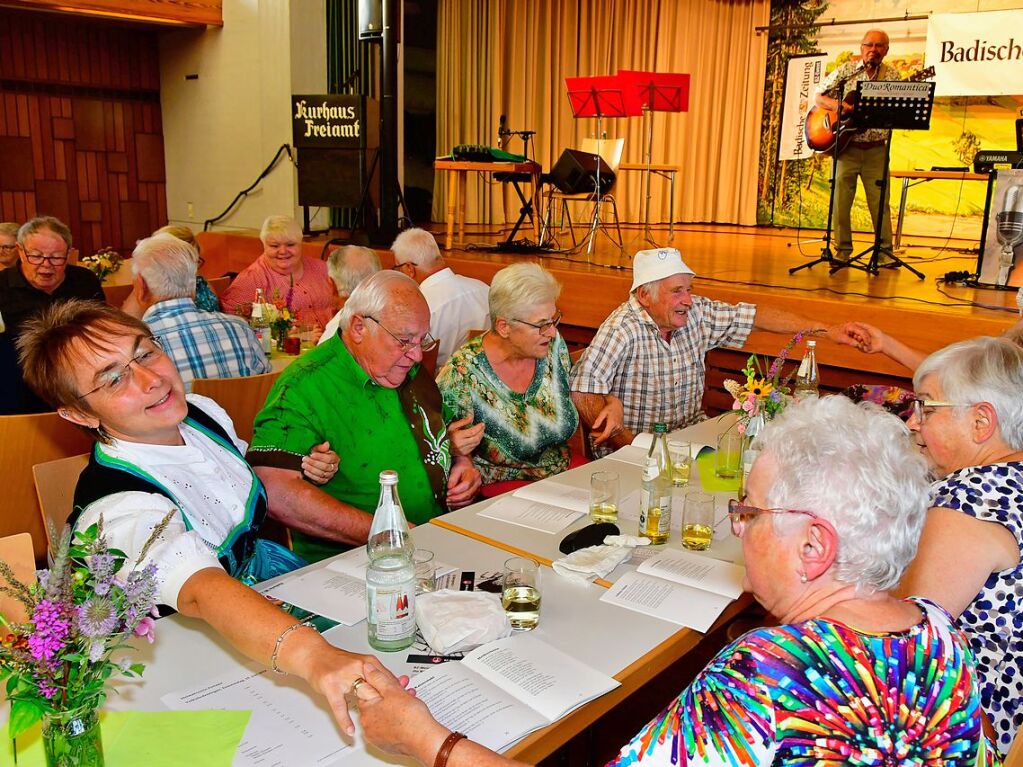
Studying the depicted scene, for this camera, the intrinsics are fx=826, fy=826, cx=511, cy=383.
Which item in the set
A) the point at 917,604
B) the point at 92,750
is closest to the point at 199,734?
the point at 92,750

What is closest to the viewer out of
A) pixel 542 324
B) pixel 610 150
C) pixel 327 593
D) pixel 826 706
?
pixel 826 706

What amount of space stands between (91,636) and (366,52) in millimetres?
8182

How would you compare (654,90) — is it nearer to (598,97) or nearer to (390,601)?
(598,97)

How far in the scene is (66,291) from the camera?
4.62 m

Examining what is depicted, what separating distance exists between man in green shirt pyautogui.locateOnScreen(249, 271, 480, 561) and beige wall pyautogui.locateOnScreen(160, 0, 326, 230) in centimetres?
664

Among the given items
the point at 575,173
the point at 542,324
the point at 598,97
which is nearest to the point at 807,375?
the point at 542,324

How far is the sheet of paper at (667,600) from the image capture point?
1656 mm

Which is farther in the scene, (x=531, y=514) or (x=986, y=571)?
(x=531, y=514)

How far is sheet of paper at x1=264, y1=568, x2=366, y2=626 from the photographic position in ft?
5.42

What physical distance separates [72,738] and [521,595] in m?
0.80

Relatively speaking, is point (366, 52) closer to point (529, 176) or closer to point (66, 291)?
point (529, 176)

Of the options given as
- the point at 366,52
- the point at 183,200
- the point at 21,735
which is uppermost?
the point at 366,52

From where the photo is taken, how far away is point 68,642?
1109mm

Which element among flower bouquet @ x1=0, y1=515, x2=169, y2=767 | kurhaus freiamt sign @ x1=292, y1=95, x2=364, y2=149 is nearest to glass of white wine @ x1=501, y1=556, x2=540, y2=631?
flower bouquet @ x1=0, y1=515, x2=169, y2=767
